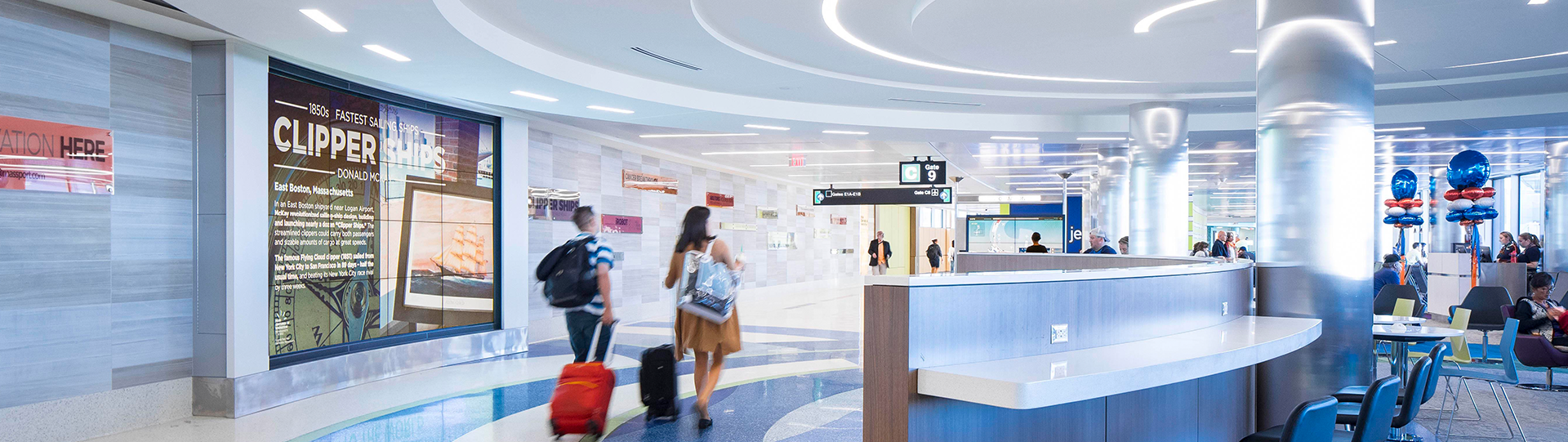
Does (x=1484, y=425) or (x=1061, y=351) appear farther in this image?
(x=1484, y=425)

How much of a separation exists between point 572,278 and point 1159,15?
4.50 metres

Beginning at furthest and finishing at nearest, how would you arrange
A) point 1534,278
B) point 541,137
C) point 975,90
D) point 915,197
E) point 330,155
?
point 915,197 → point 541,137 → point 975,90 → point 1534,278 → point 330,155

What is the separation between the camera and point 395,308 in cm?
769

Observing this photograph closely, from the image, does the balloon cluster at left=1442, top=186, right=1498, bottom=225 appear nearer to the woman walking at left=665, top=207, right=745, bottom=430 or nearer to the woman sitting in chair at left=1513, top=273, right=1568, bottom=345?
the woman sitting in chair at left=1513, top=273, right=1568, bottom=345

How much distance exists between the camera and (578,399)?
4938 mm

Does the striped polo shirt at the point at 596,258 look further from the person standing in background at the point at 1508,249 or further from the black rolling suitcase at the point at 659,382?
the person standing in background at the point at 1508,249

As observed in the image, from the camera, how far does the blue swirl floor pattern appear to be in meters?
5.13

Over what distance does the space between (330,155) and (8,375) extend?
8.63ft

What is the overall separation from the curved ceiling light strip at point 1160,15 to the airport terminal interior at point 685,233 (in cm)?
5

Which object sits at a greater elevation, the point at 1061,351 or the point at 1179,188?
the point at 1179,188

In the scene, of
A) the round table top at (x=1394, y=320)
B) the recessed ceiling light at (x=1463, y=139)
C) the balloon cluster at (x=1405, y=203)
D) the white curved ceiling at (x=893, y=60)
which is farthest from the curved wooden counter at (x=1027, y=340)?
the balloon cluster at (x=1405, y=203)

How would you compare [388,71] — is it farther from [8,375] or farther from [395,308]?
[8,375]

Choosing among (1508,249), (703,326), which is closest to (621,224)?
(703,326)

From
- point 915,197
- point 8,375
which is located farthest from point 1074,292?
point 915,197
